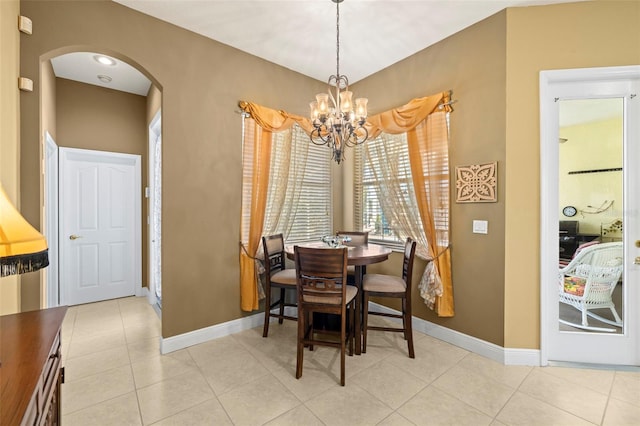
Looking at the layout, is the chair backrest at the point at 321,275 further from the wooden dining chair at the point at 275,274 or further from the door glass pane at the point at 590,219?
the door glass pane at the point at 590,219

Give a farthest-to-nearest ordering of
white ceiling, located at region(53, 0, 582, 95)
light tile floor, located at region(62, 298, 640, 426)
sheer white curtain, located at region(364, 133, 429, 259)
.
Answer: sheer white curtain, located at region(364, 133, 429, 259) → white ceiling, located at region(53, 0, 582, 95) → light tile floor, located at region(62, 298, 640, 426)

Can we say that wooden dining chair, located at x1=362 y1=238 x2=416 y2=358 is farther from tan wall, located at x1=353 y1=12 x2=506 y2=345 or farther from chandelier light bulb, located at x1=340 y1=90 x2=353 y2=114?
chandelier light bulb, located at x1=340 y1=90 x2=353 y2=114

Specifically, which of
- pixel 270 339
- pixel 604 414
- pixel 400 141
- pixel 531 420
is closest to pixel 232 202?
pixel 270 339

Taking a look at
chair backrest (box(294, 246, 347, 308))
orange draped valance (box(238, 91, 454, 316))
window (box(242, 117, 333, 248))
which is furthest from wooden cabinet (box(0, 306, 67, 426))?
window (box(242, 117, 333, 248))

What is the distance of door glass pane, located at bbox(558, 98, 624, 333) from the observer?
238cm

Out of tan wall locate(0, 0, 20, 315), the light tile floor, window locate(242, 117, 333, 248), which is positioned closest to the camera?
tan wall locate(0, 0, 20, 315)

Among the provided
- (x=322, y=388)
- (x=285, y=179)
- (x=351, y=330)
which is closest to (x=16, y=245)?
(x=322, y=388)

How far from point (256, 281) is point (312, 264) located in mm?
1134

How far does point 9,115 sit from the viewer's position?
185 centimetres

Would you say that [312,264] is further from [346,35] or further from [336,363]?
[346,35]

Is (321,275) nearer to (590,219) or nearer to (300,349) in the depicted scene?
(300,349)

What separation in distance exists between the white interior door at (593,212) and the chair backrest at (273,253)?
245 cm

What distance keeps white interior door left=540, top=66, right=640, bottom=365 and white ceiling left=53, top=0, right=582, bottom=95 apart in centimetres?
74

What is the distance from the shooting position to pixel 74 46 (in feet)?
7.36
